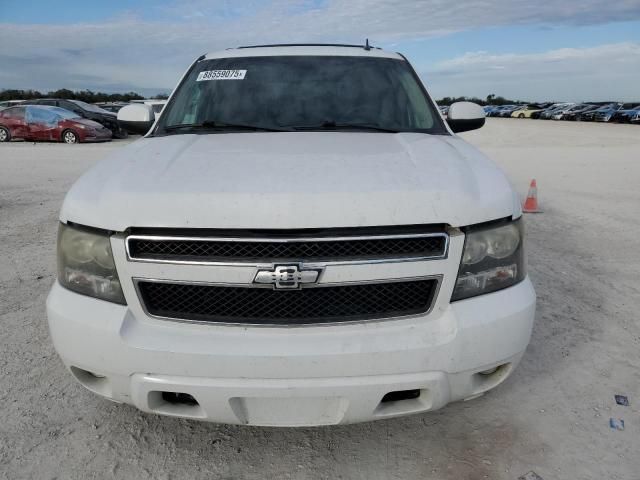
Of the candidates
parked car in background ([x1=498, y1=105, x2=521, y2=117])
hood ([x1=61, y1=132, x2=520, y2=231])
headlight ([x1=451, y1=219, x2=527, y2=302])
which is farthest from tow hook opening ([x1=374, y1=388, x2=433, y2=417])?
parked car in background ([x1=498, y1=105, x2=521, y2=117])

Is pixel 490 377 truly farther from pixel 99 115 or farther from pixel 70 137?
pixel 99 115

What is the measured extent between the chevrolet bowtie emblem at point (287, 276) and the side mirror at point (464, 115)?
2217 millimetres

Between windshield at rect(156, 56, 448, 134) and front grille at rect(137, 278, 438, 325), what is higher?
windshield at rect(156, 56, 448, 134)

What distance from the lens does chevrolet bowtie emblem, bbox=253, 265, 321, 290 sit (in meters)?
1.80

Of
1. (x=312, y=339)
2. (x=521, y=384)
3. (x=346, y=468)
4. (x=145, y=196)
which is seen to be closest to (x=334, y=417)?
(x=312, y=339)

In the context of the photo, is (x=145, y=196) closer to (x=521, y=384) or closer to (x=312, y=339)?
(x=312, y=339)

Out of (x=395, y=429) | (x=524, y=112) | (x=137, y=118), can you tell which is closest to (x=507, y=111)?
(x=524, y=112)

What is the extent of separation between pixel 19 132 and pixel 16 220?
1380 centimetres

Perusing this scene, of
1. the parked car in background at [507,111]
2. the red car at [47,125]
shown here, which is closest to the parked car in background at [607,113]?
the parked car in background at [507,111]

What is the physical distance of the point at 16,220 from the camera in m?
6.50

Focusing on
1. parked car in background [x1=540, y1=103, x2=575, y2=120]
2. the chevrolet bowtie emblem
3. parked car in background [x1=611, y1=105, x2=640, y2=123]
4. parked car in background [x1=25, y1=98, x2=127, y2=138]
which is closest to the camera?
the chevrolet bowtie emblem

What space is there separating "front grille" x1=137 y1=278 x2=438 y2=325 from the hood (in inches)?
9.8

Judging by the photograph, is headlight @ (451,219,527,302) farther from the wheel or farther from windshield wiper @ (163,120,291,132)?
the wheel

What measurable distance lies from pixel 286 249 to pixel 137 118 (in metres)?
2.19
